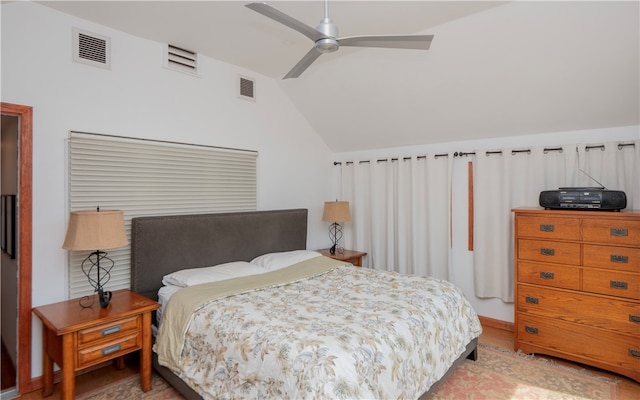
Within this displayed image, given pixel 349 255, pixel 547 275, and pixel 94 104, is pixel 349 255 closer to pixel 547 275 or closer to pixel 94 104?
pixel 547 275

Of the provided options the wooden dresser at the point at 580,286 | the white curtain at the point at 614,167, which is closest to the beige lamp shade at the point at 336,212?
the wooden dresser at the point at 580,286

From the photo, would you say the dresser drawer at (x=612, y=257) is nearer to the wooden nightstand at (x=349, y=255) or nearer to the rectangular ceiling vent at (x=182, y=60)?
the wooden nightstand at (x=349, y=255)

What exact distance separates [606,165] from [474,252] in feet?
4.77

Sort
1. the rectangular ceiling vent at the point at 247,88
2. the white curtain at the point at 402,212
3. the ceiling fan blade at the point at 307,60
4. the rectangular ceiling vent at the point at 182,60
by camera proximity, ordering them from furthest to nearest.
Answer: the white curtain at the point at 402,212 < the rectangular ceiling vent at the point at 247,88 < the rectangular ceiling vent at the point at 182,60 < the ceiling fan blade at the point at 307,60

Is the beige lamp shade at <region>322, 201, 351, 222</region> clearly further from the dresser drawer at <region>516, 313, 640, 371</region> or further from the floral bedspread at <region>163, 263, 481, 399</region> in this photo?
the dresser drawer at <region>516, 313, 640, 371</region>

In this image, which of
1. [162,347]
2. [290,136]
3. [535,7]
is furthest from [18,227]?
[535,7]

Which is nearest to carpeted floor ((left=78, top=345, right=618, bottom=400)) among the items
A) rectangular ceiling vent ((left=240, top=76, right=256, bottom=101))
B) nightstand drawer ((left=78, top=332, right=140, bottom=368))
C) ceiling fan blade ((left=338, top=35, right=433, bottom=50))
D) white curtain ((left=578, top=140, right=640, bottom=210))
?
nightstand drawer ((left=78, top=332, right=140, bottom=368))

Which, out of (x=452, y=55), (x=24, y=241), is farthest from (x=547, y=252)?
(x=24, y=241)

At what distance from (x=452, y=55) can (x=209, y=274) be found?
9.44 feet

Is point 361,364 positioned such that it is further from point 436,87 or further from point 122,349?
point 436,87

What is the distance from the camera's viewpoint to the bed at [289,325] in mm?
1700

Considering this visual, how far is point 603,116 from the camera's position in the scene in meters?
3.01

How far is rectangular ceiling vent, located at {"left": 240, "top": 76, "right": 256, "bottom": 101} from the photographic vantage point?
3840 millimetres

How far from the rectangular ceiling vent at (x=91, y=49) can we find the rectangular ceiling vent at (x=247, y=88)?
1.34 m
